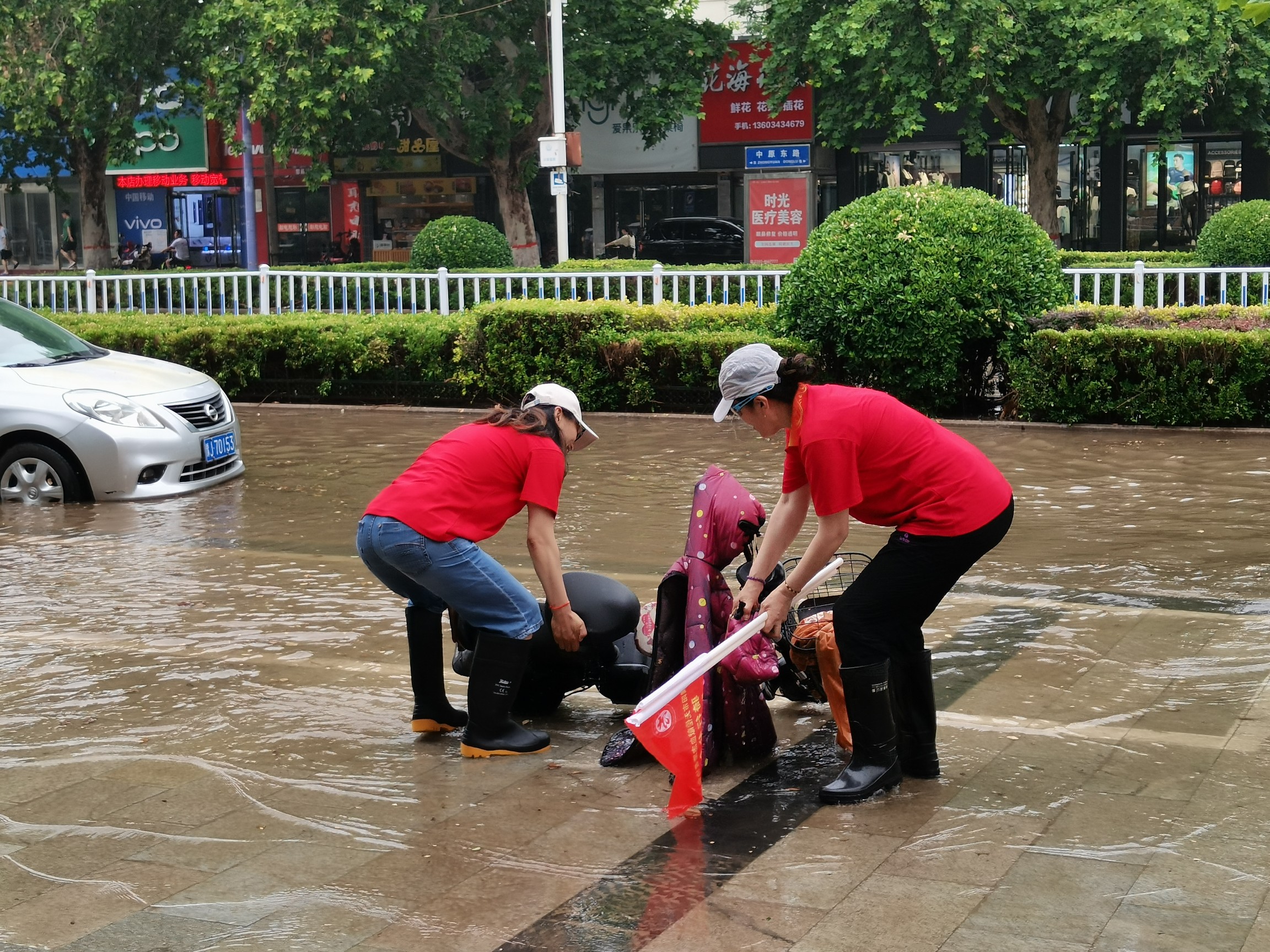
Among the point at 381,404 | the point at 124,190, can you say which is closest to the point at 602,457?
the point at 381,404

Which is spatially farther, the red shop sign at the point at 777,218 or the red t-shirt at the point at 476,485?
the red shop sign at the point at 777,218

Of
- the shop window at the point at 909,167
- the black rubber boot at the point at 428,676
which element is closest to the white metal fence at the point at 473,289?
the black rubber boot at the point at 428,676

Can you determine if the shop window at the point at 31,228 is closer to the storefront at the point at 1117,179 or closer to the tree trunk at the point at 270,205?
the tree trunk at the point at 270,205

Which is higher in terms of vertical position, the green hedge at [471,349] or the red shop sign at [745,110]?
the red shop sign at [745,110]

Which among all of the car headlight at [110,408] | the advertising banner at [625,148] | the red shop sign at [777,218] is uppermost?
the advertising banner at [625,148]

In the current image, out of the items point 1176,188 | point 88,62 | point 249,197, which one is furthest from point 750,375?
point 249,197

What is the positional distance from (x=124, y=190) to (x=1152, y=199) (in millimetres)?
26367

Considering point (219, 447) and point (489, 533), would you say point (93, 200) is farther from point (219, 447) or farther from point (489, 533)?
point (489, 533)

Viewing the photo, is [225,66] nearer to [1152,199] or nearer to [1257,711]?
[1152,199]

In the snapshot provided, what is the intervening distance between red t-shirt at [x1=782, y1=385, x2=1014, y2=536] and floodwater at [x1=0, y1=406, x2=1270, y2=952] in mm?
909

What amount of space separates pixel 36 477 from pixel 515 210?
20.4 m

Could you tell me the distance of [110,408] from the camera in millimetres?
10508

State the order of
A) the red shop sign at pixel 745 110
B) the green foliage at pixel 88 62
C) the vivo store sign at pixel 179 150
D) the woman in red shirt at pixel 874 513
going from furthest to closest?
the vivo store sign at pixel 179 150 → the red shop sign at pixel 745 110 → the green foliage at pixel 88 62 → the woman in red shirt at pixel 874 513

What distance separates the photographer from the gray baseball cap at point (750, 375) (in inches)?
188
